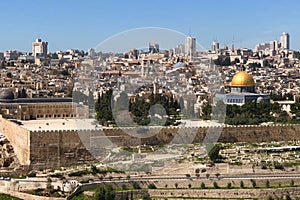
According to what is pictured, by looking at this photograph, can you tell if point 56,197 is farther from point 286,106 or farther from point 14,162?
point 286,106

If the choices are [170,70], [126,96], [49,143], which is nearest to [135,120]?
[126,96]

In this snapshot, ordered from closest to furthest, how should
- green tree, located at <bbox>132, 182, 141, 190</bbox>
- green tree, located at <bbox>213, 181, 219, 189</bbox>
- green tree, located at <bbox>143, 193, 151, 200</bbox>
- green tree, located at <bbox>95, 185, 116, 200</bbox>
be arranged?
1. green tree, located at <bbox>95, 185, 116, 200</bbox>
2. green tree, located at <bbox>143, 193, 151, 200</bbox>
3. green tree, located at <bbox>132, 182, 141, 190</bbox>
4. green tree, located at <bbox>213, 181, 219, 189</bbox>

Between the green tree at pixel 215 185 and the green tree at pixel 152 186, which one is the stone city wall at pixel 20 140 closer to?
the green tree at pixel 152 186

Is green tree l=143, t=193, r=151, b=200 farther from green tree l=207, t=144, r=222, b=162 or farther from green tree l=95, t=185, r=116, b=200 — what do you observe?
green tree l=207, t=144, r=222, b=162

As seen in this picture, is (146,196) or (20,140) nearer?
(146,196)

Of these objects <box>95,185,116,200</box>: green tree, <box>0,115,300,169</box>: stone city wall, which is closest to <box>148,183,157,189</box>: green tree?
<box>95,185,116,200</box>: green tree

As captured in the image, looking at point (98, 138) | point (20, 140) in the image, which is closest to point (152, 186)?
point (98, 138)

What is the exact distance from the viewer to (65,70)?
52.6 meters

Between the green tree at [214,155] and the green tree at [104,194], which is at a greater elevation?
the green tree at [214,155]

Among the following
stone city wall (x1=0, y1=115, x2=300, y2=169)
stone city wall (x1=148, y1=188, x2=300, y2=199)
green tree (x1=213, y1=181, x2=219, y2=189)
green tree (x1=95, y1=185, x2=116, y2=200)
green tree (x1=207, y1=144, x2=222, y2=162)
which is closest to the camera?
green tree (x1=95, y1=185, x2=116, y2=200)

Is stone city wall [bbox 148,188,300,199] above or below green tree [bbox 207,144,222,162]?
below

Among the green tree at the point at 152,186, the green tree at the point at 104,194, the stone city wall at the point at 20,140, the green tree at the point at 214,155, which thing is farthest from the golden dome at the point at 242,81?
the green tree at the point at 104,194

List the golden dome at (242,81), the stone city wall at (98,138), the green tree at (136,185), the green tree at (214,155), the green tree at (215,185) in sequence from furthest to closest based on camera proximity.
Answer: the golden dome at (242,81) → the green tree at (214,155) → the stone city wall at (98,138) → the green tree at (215,185) → the green tree at (136,185)

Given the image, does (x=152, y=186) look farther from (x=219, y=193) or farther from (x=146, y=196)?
(x=219, y=193)
